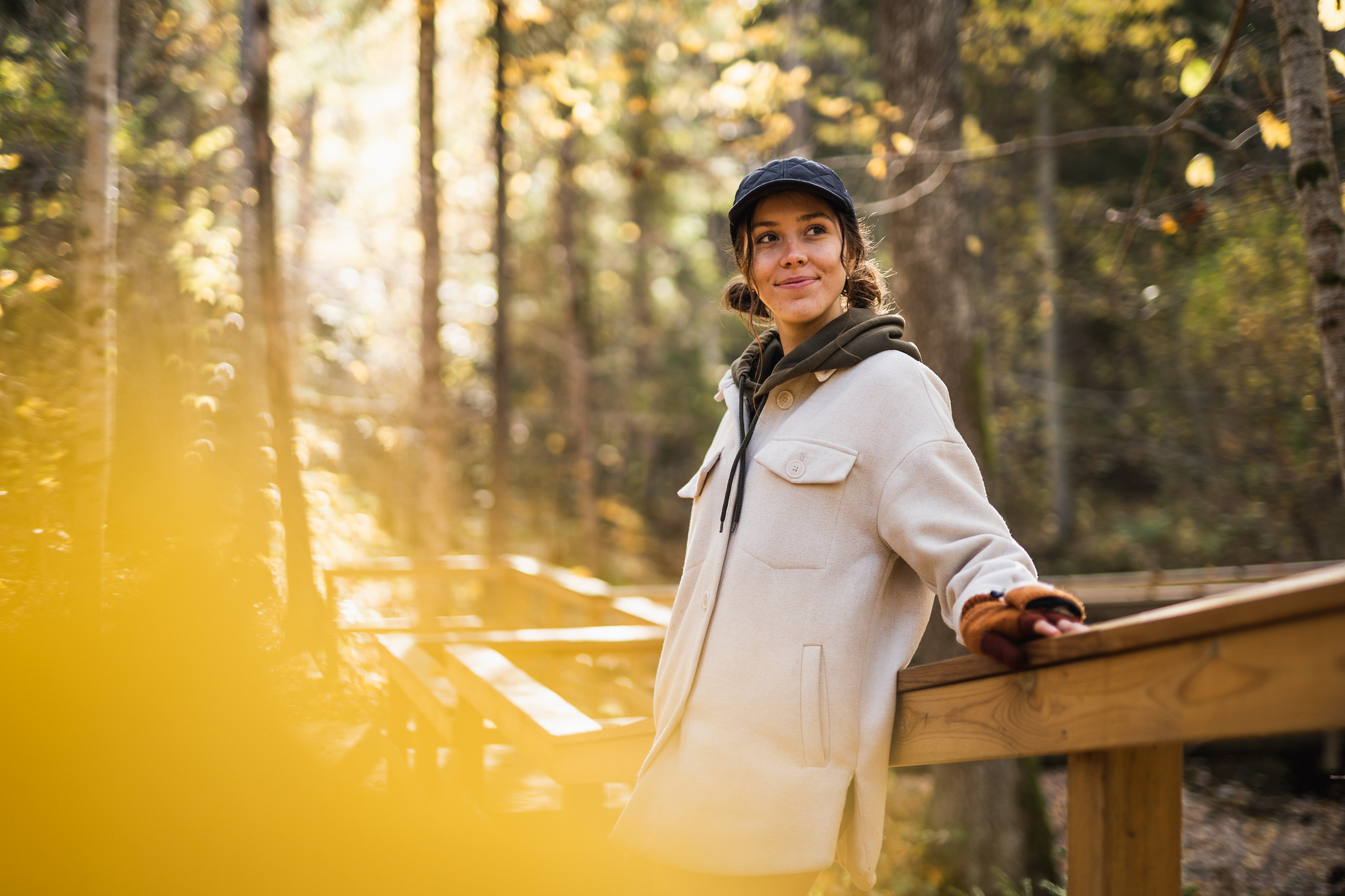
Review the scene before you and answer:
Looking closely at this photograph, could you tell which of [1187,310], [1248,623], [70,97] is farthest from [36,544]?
[1187,310]

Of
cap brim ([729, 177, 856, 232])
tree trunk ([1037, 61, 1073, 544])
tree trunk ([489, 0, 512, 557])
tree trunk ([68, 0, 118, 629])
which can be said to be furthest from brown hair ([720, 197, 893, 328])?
tree trunk ([1037, 61, 1073, 544])

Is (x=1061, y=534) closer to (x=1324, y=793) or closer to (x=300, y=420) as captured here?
(x=1324, y=793)

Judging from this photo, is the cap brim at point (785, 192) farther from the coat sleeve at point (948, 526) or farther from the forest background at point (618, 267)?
the forest background at point (618, 267)

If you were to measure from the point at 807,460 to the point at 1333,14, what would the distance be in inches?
72.0

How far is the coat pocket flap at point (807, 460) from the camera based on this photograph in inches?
57.6

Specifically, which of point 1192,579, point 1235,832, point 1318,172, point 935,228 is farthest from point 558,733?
point 1192,579

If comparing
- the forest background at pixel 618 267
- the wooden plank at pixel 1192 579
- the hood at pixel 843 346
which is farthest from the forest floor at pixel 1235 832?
the hood at pixel 843 346

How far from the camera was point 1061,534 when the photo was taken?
14.2m

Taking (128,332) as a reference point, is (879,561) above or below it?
below

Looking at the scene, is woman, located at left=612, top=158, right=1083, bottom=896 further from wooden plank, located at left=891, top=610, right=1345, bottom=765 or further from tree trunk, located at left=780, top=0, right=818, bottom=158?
tree trunk, located at left=780, top=0, right=818, bottom=158

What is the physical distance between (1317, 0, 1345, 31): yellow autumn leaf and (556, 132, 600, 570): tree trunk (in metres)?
10.4

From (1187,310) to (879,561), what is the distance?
1203 centimetres

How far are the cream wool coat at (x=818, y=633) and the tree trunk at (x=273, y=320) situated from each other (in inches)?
92.2

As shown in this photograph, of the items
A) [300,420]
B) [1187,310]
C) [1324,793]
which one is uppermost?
[1187,310]
